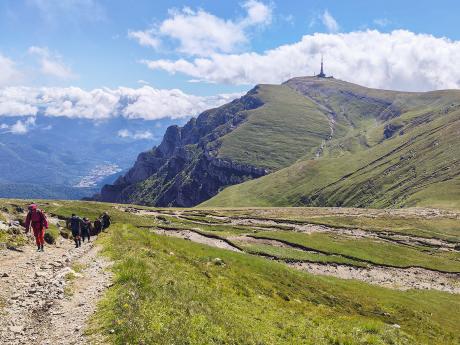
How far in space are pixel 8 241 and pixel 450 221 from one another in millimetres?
119700

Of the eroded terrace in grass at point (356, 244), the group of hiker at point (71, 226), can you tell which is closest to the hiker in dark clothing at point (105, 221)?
the group of hiker at point (71, 226)

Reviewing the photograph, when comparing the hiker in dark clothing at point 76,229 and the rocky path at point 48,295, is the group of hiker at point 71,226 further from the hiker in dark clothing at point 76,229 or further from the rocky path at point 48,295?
the rocky path at point 48,295

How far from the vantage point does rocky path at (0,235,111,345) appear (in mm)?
17188

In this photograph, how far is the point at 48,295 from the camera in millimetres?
21703

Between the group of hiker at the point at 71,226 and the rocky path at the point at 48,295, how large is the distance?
119 inches

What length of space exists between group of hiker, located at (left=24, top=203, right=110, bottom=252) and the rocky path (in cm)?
301

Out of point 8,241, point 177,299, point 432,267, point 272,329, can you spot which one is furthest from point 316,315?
point 432,267

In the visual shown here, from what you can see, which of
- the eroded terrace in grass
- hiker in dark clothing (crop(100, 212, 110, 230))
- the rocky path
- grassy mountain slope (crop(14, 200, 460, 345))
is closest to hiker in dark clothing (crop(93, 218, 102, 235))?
hiker in dark clothing (crop(100, 212, 110, 230))

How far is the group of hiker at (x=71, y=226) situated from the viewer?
1373 inches

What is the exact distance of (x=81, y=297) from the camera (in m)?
21.9

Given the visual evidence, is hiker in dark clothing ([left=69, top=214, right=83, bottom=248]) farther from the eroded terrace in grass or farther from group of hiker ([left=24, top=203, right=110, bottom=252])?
the eroded terrace in grass

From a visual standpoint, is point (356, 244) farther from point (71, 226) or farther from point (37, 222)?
point (37, 222)

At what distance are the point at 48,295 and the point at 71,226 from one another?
21.9 meters

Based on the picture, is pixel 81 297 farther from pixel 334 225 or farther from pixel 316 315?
pixel 334 225
